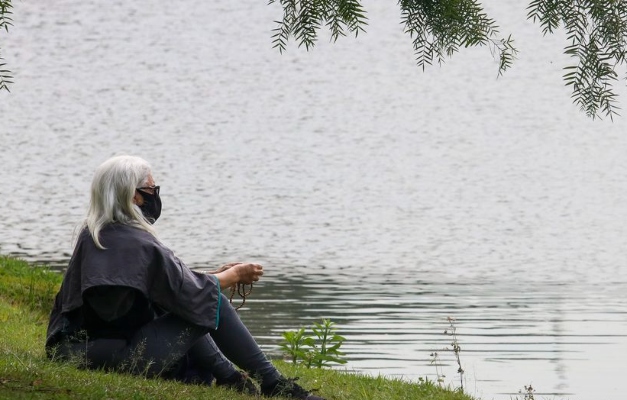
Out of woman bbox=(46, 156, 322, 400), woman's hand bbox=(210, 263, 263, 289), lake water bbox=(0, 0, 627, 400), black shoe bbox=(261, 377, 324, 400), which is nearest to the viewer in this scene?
woman bbox=(46, 156, 322, 400)

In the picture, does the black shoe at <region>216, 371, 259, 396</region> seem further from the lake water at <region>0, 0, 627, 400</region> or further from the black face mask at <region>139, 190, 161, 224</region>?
the lake water at <region>0, 0, 627, 400</region>

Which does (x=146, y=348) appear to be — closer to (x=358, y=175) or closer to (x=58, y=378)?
(x=58, y=378)

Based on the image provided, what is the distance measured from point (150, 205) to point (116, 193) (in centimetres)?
21

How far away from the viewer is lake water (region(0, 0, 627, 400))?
1515 centimetres

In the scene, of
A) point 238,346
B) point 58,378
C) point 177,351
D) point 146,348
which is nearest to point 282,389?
point 238,346

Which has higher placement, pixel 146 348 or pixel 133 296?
pixel 133 296

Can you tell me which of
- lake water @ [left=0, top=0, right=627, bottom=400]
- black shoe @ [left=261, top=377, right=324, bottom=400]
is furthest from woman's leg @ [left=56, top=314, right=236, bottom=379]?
lake water @ [left=0, top=0, right=627, bottom=400]

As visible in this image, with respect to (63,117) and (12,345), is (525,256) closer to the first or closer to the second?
(12,345)

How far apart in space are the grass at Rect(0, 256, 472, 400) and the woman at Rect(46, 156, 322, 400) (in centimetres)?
12

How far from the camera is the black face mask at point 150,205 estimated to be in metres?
6.87

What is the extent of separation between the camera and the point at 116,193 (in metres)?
6.78

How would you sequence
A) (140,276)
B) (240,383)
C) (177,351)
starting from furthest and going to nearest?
(240,383) < (177,351) < (140,276)

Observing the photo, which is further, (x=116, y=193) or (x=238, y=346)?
(x=238, y=346)

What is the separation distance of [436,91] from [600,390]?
3603 cm
